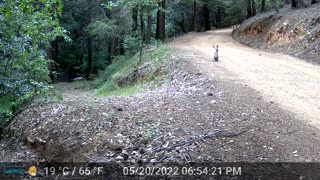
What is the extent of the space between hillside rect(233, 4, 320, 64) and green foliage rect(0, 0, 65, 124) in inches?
467

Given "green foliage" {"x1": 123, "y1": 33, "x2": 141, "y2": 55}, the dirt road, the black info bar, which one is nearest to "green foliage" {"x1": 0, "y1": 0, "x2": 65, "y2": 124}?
the black info bar

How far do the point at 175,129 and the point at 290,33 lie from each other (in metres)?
15.7

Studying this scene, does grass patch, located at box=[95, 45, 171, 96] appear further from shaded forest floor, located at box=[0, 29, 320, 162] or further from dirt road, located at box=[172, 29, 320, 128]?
shaded forest floor, located at box=[0, 29, 320, 162]

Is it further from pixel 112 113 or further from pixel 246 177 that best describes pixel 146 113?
pixel 246 177

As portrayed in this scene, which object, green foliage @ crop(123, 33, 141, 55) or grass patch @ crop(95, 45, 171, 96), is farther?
green foliage @ crop(123, 33, 141, 55)

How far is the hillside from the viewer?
17.8m

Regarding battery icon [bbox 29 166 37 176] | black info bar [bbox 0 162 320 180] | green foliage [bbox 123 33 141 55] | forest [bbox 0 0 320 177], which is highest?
green foliage [bbox 123 33 141 55]

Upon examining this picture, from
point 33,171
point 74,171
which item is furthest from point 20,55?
point 74,171

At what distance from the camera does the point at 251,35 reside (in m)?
26.7

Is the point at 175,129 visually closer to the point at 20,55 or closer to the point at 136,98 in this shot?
the point at 136,98

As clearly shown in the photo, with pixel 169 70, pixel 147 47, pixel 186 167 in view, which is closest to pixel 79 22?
pixel 147 47

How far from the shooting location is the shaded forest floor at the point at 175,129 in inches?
241

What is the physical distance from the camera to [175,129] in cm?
706

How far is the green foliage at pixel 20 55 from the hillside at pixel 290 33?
11872 mm
